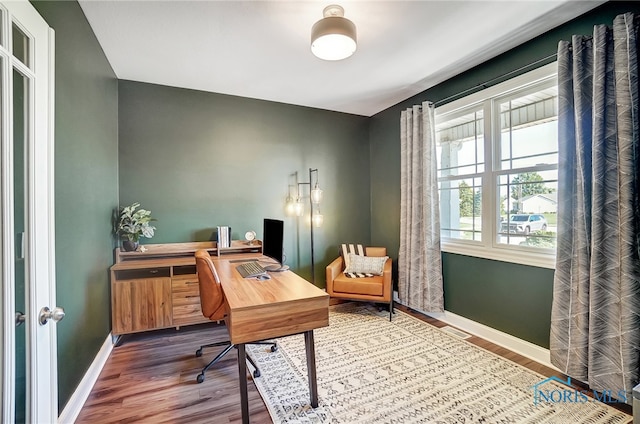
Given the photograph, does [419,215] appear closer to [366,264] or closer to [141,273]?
[366,264]

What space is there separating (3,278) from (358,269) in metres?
3.17

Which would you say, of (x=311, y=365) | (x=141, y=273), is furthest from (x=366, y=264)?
(x=141, y=273)

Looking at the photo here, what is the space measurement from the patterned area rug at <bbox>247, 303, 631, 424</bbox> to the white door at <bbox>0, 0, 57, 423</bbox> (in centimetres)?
124

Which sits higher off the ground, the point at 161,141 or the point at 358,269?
the point at 161,141

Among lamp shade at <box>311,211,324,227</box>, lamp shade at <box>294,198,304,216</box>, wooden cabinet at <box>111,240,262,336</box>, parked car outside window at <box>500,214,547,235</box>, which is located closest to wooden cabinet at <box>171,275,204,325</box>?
wooden cabinet at <box>111,240,262,336</box>

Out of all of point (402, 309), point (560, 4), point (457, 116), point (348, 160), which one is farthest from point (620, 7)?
point (402, 309)

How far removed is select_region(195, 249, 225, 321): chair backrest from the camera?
200 cm

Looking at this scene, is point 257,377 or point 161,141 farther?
point 161,141

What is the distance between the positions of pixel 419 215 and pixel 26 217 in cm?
321

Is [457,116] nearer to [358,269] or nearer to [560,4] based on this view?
[560,4]

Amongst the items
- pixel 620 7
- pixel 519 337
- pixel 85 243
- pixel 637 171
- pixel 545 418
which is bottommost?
pixel 545 418

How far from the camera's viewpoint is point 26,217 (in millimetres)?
1033

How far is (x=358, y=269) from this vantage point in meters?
3.64

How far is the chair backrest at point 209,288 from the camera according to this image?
2002mm
